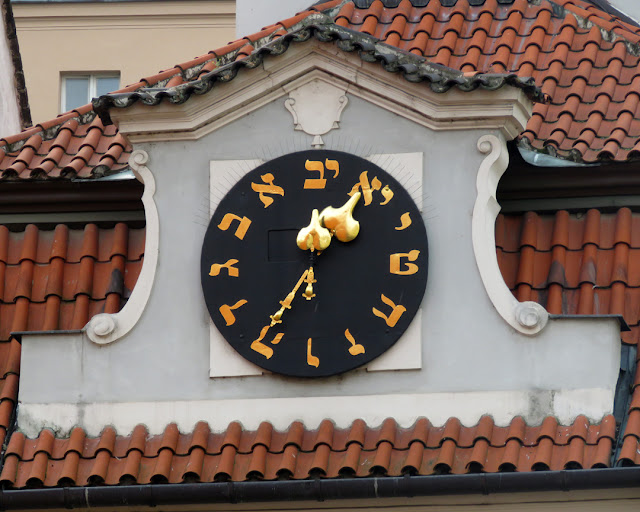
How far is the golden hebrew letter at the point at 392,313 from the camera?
16.8m

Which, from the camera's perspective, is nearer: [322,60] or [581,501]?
[581,501]

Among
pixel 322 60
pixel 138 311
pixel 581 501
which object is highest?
pixel 322 60

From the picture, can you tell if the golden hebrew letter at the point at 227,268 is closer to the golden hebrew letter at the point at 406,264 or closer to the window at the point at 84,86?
the golden hebrew letter at the point at 406,264

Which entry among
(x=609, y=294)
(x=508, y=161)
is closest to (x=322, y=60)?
(x=508, y=161)

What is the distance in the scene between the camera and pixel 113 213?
18.3m

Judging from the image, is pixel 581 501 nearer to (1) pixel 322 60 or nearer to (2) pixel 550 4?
(1) pixel 322 60

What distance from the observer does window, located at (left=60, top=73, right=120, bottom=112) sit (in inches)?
1206

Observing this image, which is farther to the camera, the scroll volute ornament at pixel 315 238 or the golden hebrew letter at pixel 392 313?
the scroll volute ornament at pixel 315 238

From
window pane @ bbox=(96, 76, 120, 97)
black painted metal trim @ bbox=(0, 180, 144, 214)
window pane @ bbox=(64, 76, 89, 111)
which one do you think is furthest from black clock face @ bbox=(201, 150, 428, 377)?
window pane @ bbox=(64, 76, 89, 111)

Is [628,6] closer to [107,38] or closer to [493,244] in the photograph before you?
[493,244]

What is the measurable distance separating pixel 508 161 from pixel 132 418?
3.10 meters

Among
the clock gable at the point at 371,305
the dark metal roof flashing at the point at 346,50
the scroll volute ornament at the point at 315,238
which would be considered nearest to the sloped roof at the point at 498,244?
the dark metal roof flashing at the point at 346,50

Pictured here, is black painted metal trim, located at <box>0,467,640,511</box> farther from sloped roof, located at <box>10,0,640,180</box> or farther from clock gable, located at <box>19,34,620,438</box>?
sloped roof, located at <box>10,0,640,180</box>

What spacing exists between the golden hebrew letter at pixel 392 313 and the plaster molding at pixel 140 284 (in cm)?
159
